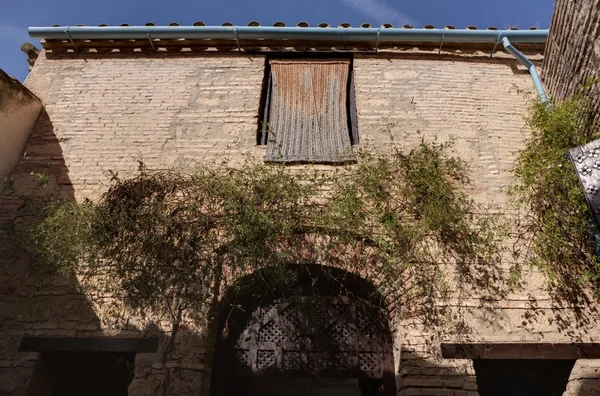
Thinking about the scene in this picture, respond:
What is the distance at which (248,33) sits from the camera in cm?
604

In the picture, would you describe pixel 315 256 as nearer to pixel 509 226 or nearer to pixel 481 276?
pixel 481 276

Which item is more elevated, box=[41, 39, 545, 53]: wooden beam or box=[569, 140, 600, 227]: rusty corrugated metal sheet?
box=[41, 39, 545, 53]: wooden beam

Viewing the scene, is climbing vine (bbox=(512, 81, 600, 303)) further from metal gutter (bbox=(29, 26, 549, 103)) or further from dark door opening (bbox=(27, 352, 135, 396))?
dark door opening (bbox=(27, 352, 135, 396))

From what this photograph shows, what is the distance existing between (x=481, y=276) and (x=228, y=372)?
2843 mm

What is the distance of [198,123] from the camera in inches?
210

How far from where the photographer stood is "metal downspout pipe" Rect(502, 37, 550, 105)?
17.7 feet

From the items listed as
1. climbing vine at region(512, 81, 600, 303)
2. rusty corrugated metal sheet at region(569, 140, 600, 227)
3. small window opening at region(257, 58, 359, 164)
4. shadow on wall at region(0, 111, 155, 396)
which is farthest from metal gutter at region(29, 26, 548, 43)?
rusty corrugated metal sheet at region(569, 140, 600, 227)

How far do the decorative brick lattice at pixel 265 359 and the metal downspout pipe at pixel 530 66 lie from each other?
4714 mm

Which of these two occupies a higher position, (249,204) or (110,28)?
(110,28)

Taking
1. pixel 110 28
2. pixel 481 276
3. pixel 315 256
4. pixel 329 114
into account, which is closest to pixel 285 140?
pixel 329 114

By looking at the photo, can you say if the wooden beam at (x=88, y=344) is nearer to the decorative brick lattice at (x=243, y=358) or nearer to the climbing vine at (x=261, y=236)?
the climbing vine at (x=261, y=236)

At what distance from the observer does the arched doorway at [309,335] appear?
4180 mm

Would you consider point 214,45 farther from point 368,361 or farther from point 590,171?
point 590,171

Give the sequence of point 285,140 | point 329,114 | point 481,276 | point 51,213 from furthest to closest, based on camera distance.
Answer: point 329,114 → point 285,140 → point 51,213 → point 481,276
